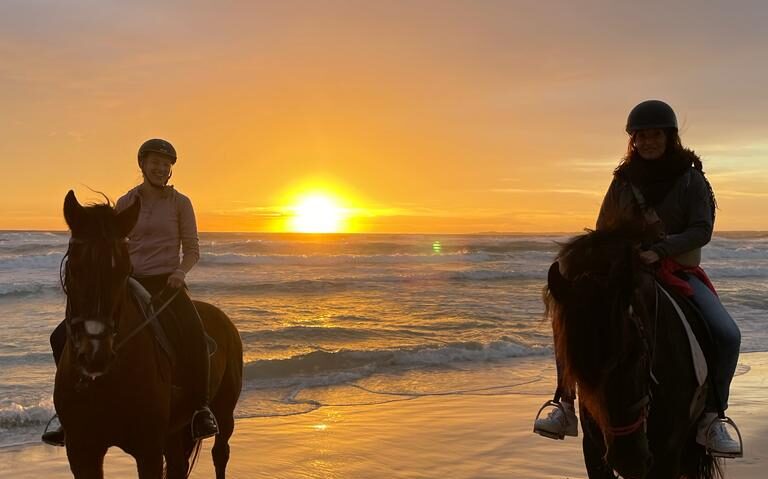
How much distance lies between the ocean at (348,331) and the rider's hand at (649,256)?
0.56m

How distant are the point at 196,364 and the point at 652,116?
321 centimetres

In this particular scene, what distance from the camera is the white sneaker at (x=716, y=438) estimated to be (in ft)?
11.2

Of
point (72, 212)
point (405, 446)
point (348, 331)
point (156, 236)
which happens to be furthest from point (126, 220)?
point (348, 331)

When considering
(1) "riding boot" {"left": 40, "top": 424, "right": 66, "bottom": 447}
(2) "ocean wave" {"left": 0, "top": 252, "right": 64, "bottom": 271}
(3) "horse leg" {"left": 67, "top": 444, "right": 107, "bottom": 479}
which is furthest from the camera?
(2) "ocean wave" {"left": 0, "top": 252, "right": 64, "bottom": 271}

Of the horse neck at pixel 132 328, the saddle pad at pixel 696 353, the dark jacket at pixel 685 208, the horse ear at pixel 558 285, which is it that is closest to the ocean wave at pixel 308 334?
the horse neck at pixel 132 328

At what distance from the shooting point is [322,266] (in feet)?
121

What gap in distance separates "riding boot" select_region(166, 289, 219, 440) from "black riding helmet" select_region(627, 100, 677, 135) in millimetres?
3031

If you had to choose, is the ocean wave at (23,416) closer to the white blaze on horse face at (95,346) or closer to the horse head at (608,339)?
the white blaze on horse face at (95,346)

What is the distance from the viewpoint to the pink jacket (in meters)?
4.66

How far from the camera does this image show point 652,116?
3824mm

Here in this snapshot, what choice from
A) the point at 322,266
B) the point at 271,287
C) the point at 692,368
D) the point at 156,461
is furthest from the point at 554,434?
the point at 322,266

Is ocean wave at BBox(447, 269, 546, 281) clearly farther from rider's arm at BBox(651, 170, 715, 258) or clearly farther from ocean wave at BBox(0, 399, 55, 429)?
rider's arm at BBox(651, 170, 715, 258)

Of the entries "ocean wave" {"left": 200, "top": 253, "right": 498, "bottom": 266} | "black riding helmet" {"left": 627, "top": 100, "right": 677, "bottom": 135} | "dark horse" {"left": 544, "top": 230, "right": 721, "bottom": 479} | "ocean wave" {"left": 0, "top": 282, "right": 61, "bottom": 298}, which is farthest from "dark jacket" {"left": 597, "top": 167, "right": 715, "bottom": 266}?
"ocean wave" {"left": 200, "top": 253, "right": 498, "bottom": 266}

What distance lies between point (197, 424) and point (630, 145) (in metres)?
3.28
